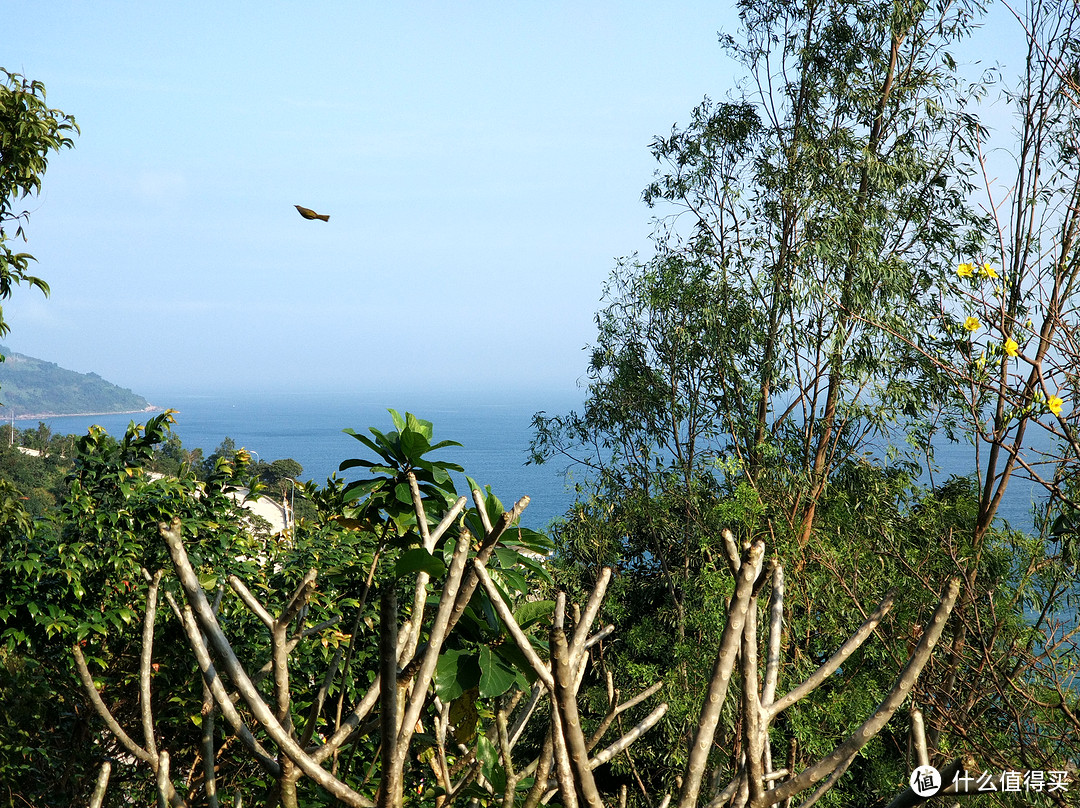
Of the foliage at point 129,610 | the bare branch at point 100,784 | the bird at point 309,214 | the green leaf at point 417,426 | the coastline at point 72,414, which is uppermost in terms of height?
the bird at point 309,214

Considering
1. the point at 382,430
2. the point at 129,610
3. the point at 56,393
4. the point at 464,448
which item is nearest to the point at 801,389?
the point at 129,610

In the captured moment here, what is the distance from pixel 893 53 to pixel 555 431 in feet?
13.9

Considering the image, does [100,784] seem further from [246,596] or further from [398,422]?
[398,422]

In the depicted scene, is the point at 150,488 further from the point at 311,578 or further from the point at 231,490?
the point at 311,578

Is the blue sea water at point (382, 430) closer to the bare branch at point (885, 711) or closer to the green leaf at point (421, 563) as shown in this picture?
the green leaf at point (421, 563)

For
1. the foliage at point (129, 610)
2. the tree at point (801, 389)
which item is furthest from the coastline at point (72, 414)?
the foliage at point (129, 610)

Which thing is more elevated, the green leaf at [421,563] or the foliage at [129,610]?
the green leaf at [421,563]

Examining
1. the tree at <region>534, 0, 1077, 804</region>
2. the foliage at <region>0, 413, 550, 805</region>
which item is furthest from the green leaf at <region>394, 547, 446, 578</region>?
the tree at <region>534, 0, 1077, 804</region>

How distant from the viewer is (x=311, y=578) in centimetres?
76

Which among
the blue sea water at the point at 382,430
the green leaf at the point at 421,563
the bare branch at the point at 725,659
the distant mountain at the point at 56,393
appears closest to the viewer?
the bare branch at the point at 725,659

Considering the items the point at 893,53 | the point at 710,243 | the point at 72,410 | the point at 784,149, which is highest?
the point at 893,53

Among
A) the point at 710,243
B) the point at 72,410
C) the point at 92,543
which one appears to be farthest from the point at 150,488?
the point at 72,410

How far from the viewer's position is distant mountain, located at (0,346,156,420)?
281 feet

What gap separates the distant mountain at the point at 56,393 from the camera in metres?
85.5
